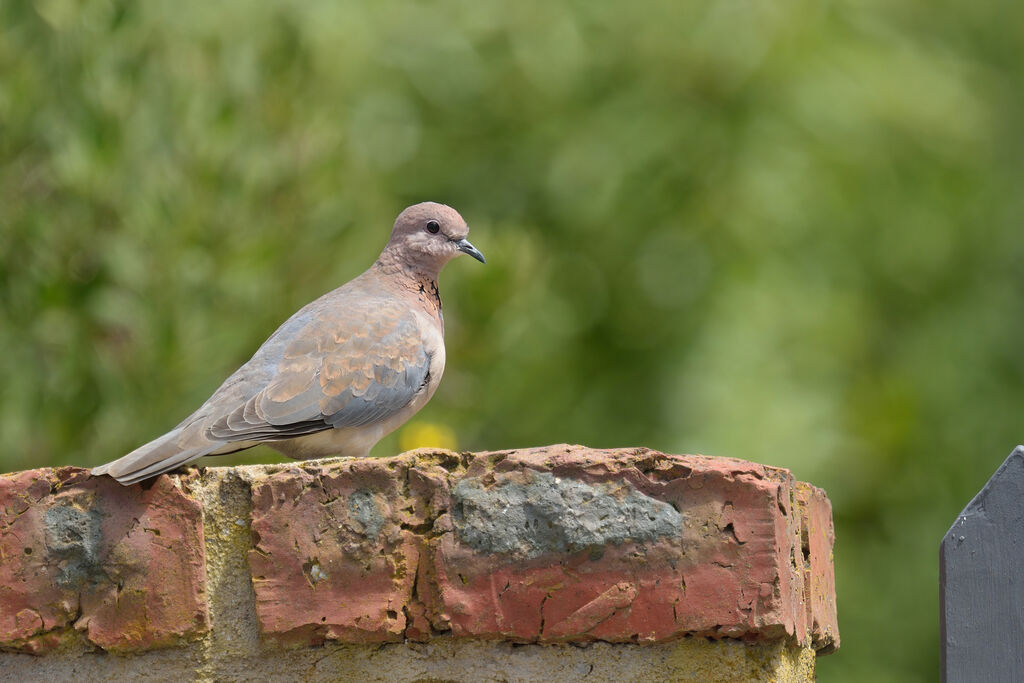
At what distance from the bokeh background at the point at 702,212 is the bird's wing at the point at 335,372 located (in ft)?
5.60

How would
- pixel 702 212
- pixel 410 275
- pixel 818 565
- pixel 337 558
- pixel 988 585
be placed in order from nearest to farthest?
pixel 988 585, pixel 337 558, pixel 818 565, pixel 410 275, pixel 702 212

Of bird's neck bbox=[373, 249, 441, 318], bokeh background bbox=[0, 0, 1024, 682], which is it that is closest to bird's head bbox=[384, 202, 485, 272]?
bird's neck bbox=[373, 249, 441, 318]

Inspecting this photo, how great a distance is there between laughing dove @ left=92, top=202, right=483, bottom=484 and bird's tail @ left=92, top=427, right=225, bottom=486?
98 mm

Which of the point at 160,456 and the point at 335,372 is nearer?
the point at 160,456

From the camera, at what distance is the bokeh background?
562cm

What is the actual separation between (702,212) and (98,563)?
229 inches

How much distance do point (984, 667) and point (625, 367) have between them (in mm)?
5763

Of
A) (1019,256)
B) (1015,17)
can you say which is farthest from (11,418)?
(1015,17)

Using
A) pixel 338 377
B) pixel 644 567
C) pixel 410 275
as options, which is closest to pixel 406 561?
pixel 644 567

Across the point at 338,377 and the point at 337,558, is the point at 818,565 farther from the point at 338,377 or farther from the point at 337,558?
the point at 338,377

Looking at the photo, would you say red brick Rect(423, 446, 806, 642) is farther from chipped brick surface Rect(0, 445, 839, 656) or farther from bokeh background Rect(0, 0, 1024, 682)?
bokeh background Rect(0, 0, 1024, 682)

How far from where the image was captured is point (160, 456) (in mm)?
2287

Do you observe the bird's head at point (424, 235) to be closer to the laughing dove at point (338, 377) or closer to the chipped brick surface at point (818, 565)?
the laughing dove at point (338, 377)

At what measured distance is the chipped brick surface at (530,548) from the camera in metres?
1.98
